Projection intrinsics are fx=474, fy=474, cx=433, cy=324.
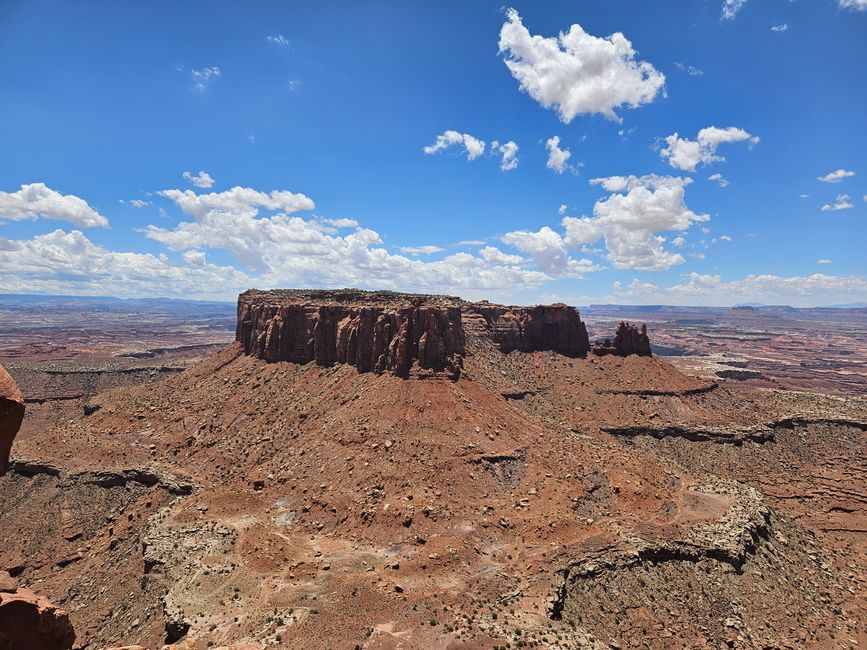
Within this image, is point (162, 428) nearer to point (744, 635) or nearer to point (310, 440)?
point (310, 440)

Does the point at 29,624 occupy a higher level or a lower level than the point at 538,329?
lower

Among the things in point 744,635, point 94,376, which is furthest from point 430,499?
point 94,376

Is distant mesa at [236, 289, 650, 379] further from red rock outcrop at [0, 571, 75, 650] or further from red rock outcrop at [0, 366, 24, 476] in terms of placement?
red rock outcrop at [0, 366, 24, 476]

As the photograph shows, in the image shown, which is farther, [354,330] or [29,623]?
[354,330]

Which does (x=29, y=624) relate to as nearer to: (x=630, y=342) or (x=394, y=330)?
(x=394, y=330)

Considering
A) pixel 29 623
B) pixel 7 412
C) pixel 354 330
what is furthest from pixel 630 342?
pixel 7 412

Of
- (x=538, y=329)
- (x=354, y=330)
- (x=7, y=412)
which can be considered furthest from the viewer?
(x=538, y=329)
